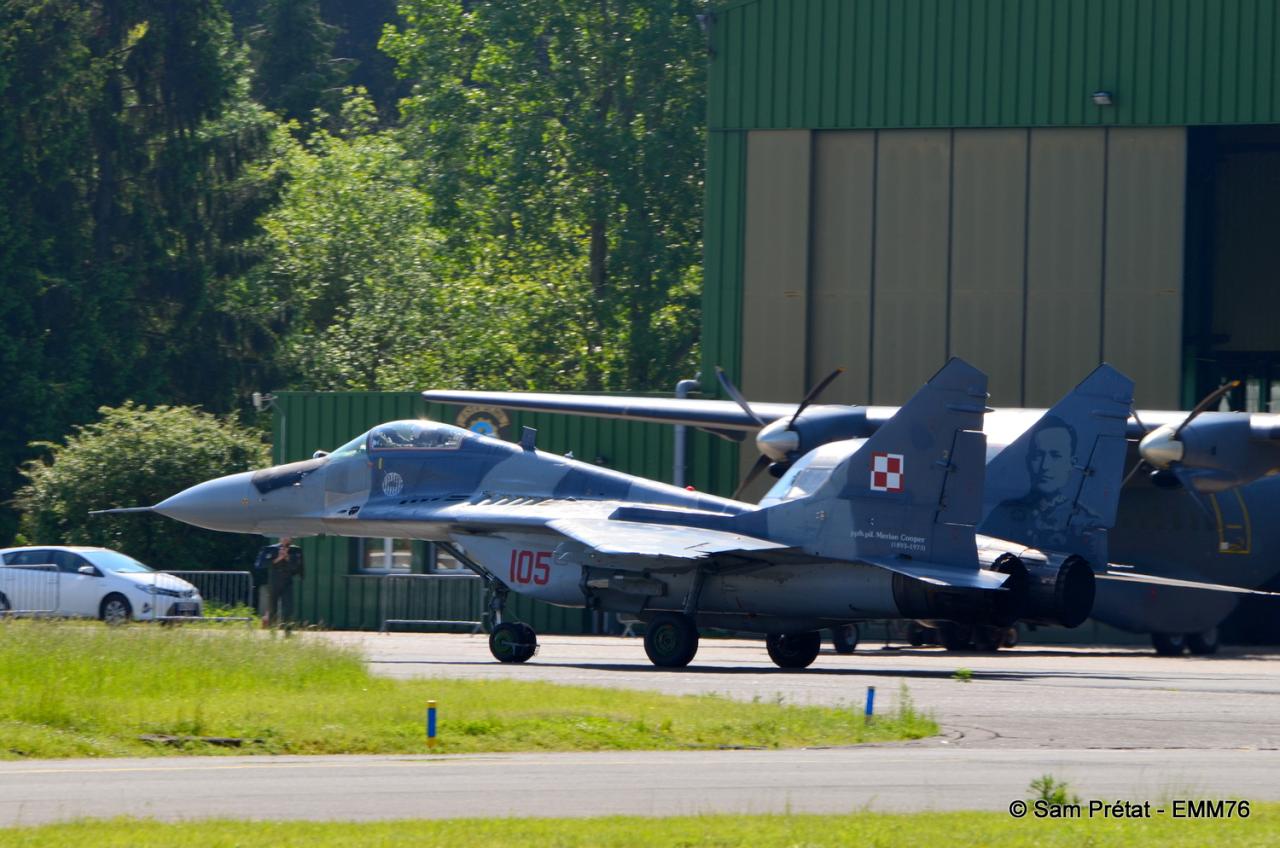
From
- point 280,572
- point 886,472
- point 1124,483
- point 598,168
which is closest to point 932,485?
point 886,472

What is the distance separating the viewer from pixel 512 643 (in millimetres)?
24422

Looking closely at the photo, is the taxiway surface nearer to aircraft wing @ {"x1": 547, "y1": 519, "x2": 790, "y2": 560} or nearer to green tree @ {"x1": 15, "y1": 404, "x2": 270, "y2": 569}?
aircraft wing @ {"x1": 547, "y1": 519, "x2": 790, "y2": 560}

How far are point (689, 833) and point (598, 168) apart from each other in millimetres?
52199

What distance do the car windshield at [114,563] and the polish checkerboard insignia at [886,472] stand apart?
1614 centimetres

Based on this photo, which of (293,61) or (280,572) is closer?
(280,572)

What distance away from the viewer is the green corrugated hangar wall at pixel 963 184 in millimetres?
35094

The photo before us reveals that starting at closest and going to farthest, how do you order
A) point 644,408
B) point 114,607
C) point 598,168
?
1. point 114,607
2. point 644,408
3. point 598,168

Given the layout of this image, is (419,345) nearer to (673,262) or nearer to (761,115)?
(673,262)

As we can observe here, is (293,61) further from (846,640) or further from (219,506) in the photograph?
(846,640)

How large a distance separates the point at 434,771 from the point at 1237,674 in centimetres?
1611

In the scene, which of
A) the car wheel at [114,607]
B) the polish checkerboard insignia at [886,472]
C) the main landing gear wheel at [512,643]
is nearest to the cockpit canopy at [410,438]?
the main landing gear wheel at [512,643]

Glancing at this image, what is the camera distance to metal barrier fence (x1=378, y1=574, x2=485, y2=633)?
3600cm

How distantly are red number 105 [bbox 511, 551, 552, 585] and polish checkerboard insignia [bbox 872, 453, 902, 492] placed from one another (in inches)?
189

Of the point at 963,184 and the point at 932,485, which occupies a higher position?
the point at 963,184
